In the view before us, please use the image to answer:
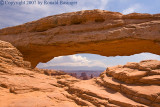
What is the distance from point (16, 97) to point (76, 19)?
557 centimetres

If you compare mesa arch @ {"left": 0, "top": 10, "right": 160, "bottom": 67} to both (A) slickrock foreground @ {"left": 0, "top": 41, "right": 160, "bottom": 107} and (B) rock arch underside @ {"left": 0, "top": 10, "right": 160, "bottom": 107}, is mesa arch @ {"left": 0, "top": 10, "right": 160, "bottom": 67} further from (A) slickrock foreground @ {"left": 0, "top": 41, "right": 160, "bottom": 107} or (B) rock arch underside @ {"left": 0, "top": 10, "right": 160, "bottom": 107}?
(A) slickrock foreground @ {"left": 0, "top": 41, "right": 160, "bottom": 107}

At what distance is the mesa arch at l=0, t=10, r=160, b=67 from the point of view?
7039 mm

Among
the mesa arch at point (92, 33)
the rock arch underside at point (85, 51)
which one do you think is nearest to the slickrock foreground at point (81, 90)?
the rock arch underside at point (85, 51)

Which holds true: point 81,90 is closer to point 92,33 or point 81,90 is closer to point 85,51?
point 92,33

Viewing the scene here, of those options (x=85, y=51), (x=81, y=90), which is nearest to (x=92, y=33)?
(x=85, y=51)

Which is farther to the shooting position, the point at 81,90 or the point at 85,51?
the point at 85,51

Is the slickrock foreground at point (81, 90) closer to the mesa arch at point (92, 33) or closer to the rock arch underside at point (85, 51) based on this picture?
the rock arch underside at point (85, 51)

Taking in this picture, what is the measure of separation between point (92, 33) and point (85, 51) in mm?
2018

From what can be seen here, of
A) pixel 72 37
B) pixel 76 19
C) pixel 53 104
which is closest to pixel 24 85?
pixel 53 104

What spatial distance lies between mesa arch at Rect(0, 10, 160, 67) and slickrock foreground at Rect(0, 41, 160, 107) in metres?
1.48

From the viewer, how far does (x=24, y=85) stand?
5.88 metres

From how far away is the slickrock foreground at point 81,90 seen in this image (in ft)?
15.8

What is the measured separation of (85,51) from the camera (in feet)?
30.9

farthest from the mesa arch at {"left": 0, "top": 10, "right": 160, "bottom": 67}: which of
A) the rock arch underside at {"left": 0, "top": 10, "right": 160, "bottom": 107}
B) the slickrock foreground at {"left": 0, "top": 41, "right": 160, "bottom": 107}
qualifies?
the slickrock foreground at {"left": 0, "top": 41, "right": 160, "bottom": 107}
